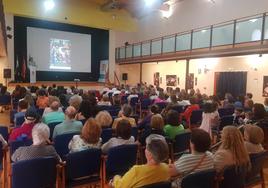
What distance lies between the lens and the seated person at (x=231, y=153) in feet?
8.43

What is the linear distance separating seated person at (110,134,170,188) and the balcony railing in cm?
946

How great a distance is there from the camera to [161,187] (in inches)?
76.0

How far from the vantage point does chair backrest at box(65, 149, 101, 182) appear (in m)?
2.72

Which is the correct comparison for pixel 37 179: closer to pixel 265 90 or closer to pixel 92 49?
pixel 265 90

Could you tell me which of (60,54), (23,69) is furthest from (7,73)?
(60,54)

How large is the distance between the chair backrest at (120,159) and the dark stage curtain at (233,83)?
35.9 feet

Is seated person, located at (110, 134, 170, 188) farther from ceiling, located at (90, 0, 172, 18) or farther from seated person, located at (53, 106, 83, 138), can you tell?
ceiling, located at (90, 0, 172, 18)

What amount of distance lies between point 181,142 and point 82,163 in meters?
1.70

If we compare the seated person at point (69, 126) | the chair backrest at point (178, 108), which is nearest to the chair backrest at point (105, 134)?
the seated person at point (69, 126)

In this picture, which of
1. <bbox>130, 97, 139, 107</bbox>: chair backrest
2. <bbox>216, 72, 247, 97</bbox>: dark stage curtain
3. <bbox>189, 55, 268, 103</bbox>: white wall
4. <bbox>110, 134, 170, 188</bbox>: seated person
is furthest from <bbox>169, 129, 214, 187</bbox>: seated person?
<bbox>216, 72, 247, 97</bbox>: dark stage curtain

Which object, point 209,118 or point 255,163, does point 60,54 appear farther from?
point 255,163

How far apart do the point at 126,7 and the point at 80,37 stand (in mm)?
3650

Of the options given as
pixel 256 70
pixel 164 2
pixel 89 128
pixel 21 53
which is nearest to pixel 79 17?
pixel 21 53

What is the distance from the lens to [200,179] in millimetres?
2207
